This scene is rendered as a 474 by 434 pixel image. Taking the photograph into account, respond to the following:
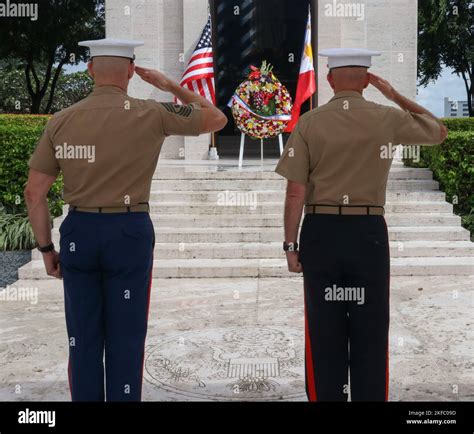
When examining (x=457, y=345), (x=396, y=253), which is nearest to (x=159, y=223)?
(x=396, y=253)

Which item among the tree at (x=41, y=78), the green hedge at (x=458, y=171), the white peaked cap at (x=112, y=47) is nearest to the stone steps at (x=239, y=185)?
the green hedge at (x=458, y=171)

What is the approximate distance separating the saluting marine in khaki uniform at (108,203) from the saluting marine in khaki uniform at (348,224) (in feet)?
2.18

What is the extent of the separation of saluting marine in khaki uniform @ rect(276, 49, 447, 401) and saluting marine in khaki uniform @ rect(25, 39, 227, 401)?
0.66m

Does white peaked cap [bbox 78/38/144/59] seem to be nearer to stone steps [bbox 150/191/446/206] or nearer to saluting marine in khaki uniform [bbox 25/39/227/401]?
saluting marine in khaki uniform [bbox 25/39/227/401]

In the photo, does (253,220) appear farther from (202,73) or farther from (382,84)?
Answer: (382,84)

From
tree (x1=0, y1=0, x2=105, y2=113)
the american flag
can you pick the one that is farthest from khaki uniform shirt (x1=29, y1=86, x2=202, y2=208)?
tree (x1=0, y1=0, x2=105, y2=113)

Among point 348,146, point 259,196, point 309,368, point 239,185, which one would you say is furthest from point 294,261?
point 239,185

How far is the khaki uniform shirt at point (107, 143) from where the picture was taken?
355 centimetres

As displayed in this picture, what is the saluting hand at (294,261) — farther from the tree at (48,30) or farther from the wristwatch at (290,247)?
the tree at (48,30)

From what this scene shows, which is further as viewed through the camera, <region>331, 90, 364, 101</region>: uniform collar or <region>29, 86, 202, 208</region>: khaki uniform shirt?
<region>331, 90, 364, 101</region>: uniform collar

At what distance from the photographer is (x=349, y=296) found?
366cm

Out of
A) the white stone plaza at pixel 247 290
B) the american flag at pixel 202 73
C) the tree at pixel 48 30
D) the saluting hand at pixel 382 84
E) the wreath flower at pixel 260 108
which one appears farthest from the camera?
the tree at pixel 48 30

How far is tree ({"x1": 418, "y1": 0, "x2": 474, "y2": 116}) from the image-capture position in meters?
29.8
